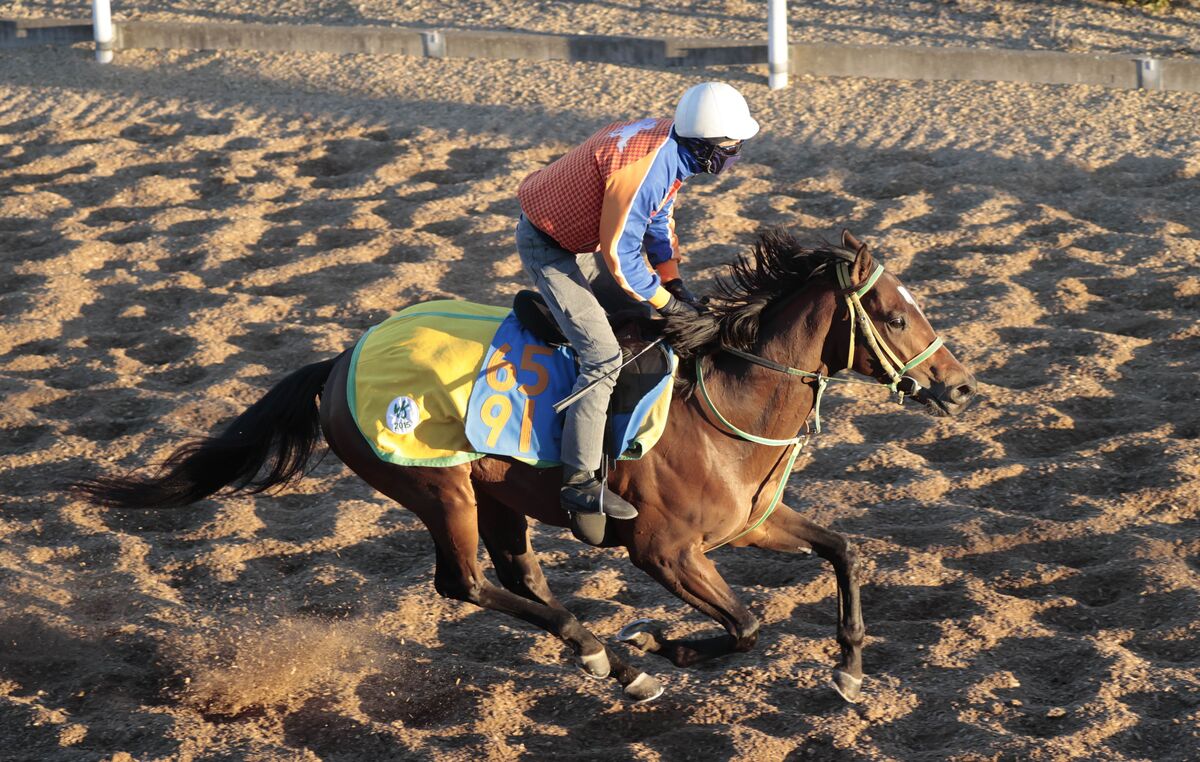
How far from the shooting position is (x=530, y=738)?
4.54m

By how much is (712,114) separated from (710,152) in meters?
0.14

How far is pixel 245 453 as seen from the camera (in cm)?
513

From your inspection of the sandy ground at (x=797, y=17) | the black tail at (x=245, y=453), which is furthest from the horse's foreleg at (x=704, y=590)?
the sandy ground at (x=797, y=17)

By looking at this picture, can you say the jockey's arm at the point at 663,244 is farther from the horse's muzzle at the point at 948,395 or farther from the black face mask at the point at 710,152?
the horse's muzzle at the point at 948,395

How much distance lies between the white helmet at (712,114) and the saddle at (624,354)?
0.69 m

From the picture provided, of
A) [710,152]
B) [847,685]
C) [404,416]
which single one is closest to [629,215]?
[710,152]

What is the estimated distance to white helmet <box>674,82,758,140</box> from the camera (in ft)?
14.0

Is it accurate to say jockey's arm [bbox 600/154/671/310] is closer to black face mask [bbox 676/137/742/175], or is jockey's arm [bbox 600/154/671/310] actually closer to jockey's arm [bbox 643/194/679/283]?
black face mask [bbox 676/137/742/175]

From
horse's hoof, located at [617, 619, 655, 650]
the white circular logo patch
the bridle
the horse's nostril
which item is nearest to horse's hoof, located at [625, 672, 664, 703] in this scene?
horse's hoof, located at [617, 619, 655, 650]

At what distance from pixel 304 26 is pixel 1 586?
285 inches

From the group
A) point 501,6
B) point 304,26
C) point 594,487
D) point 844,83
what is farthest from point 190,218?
point 594,487

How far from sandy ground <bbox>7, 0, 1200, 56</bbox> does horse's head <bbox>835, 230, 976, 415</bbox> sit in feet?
21.9

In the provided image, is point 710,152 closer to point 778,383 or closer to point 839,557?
point 778,383

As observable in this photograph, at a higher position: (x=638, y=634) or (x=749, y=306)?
(x=749, y=306)
